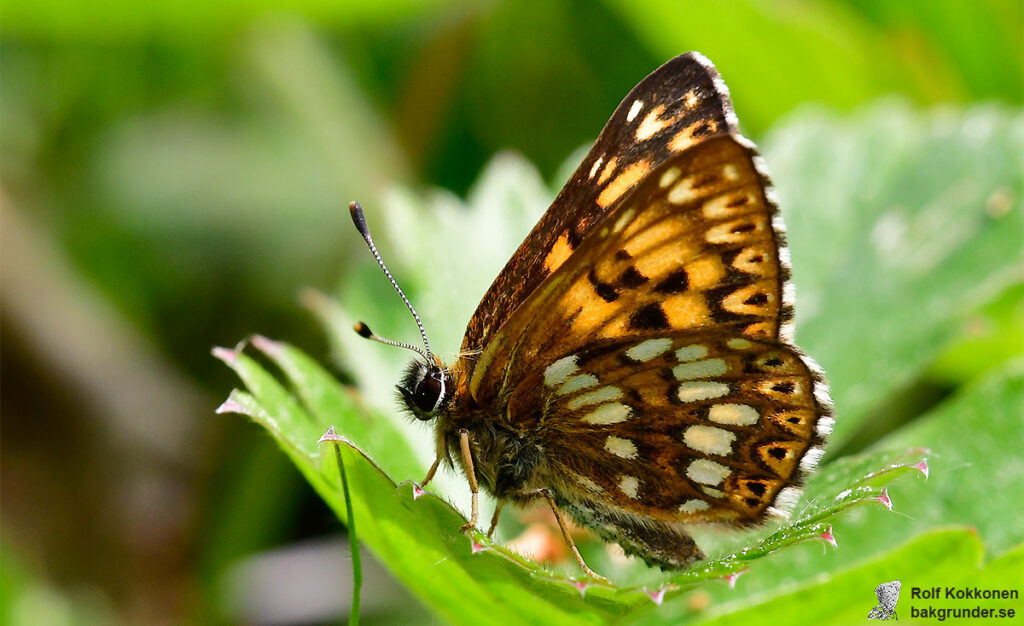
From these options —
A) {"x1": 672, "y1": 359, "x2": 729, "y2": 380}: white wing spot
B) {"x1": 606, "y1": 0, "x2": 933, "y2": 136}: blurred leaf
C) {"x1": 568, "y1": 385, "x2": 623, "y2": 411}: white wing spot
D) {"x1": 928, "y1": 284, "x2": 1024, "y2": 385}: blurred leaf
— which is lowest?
{"x1": 568, "y1": 385, "x2": 623, "y2": 411}: white wing spot

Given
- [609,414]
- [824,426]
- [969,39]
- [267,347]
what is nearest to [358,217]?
[267,347]

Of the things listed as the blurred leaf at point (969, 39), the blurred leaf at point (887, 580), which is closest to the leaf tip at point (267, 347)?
the blurred leaf at point (887, 580)

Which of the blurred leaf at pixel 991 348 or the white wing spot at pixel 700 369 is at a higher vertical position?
the blurred leaf at pixel 991 348

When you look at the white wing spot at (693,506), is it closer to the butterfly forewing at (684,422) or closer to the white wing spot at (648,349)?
the butterfly forewing at (684,422)

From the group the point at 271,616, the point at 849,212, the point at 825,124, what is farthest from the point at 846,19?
the point at 271,616

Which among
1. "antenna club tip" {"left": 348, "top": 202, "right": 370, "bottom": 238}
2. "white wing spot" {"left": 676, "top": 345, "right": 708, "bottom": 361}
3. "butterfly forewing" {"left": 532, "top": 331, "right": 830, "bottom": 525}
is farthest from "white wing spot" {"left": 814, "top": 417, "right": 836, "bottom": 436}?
"antenna club tip" {"left": 348, "top": 202, "right": 370, "bottom": 238}

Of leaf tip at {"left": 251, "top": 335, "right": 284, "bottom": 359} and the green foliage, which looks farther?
leaf tip at {"left": 251, "top": 335, "right": 284, "bottom": 359}

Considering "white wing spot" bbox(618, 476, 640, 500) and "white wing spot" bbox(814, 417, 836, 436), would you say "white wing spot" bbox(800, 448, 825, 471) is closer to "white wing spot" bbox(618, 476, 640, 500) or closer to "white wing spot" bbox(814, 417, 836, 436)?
"white wing spot" bbox(814, 417, 836, 436)
